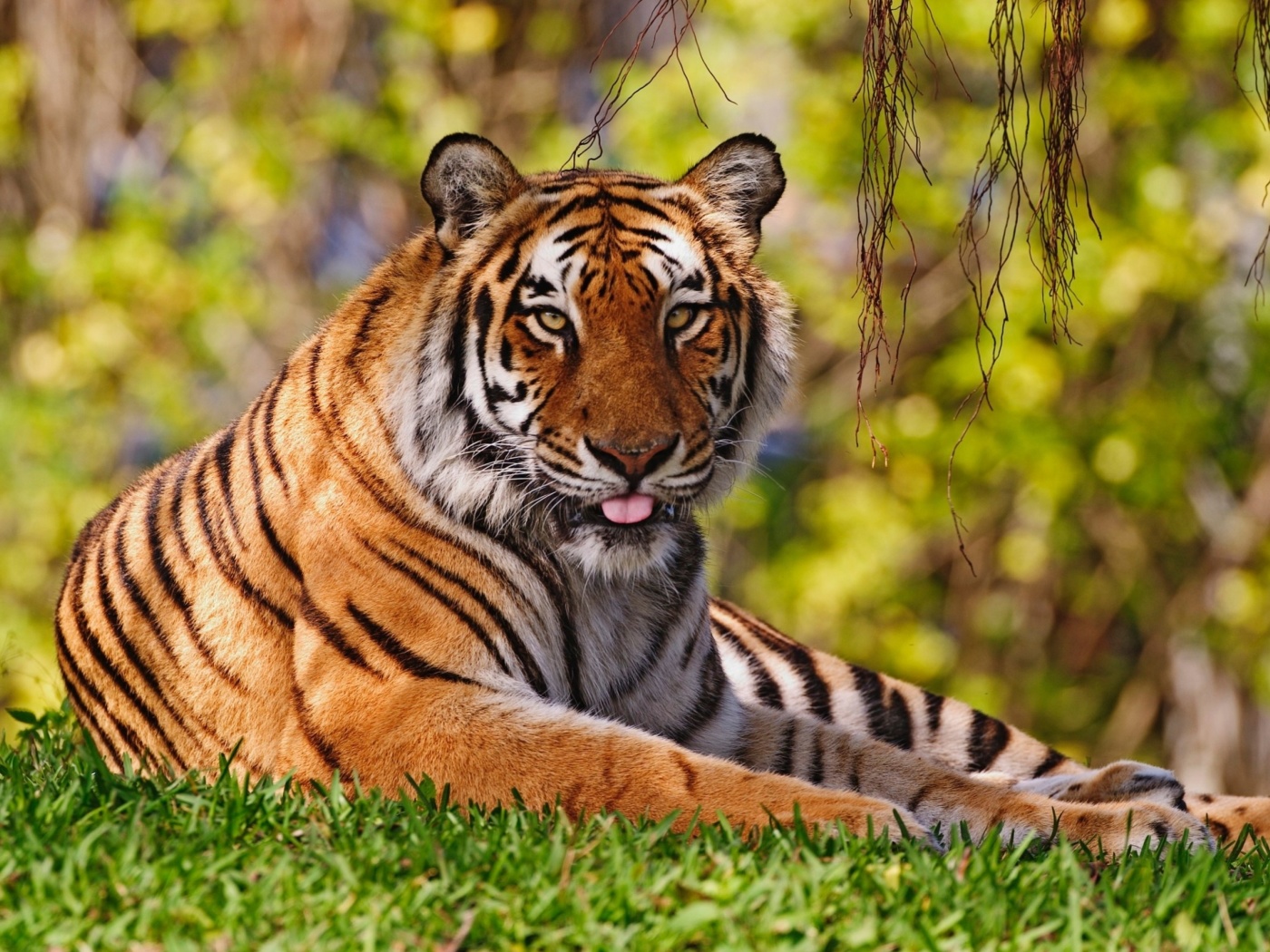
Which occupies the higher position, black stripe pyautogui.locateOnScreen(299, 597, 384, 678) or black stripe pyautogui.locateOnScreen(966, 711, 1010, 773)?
black stripe pyautogui.locateOnScreen(299, 597, 384, 678)

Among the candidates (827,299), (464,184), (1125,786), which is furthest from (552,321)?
(827,299)

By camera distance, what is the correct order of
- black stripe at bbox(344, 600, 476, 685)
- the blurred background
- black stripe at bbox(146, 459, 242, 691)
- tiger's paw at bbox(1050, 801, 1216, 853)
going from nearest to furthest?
tiger's paw at bbox(1050, 801, 1216, 853)
black stripe at bbox(344, 600, 476, 685)
black stripe at bbox(146, 459, 242, 691)
the blurred background

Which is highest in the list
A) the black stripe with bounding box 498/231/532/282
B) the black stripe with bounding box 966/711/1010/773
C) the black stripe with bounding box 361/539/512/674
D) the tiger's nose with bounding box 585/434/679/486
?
the black stripe with bounding box 498/231/532/282

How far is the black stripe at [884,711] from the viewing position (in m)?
5.01

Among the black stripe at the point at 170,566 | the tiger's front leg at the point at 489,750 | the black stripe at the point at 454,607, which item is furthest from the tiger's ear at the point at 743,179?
the black stripe at the point at 170,566

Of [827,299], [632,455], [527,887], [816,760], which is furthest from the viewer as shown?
[827,299]

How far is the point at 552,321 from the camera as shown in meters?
3.82

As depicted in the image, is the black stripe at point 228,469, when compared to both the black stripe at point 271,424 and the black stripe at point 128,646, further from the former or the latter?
the black stripe at point 128,646

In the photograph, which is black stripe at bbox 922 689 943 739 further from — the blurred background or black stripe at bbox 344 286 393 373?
the blurred background

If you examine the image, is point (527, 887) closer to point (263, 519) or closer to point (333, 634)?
point (333, 634)

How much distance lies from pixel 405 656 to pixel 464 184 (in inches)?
44.7

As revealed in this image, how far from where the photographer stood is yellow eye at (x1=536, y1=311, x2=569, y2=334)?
3.81 m

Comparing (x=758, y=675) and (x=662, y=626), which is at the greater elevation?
(x=662, y=626)

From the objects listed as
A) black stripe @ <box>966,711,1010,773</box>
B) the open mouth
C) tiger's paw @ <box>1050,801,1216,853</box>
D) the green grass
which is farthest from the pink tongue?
black stripe @ <box>966,711,1010,773</box>
